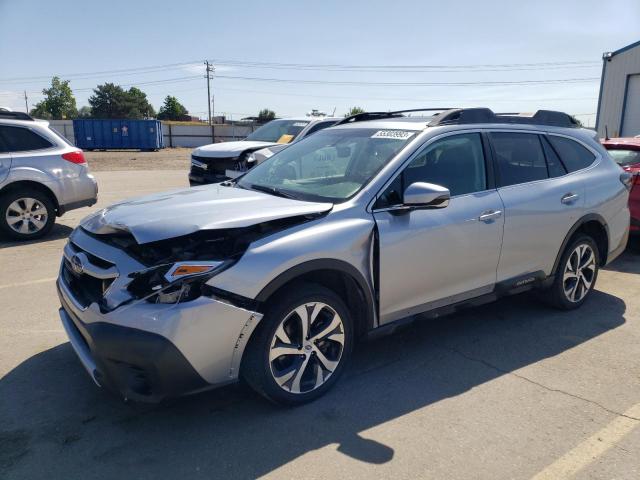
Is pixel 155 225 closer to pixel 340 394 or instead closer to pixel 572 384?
pixel 340 394

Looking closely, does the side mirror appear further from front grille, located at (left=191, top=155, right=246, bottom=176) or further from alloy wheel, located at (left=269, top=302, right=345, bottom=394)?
front grille, located at (left=191, top=155, right=246, bottom=176)

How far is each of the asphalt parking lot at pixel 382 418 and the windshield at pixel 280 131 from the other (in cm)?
661

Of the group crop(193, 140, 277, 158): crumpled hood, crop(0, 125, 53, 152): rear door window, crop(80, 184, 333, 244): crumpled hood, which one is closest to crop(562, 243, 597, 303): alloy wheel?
crop(80, 184, 333, 244): crumpled hood

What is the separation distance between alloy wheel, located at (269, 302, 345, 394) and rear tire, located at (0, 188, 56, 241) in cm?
614

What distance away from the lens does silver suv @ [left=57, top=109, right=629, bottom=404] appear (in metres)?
2.67

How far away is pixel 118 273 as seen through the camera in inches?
110

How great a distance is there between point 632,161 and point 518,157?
12.7 ft

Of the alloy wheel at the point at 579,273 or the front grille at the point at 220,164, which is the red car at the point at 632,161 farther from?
the front grille at the point at 220,164

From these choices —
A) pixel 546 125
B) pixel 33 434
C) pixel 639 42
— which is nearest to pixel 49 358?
pixel 33 434

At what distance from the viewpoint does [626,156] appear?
7.23 metres

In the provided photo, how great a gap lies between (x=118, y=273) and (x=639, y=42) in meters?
22.3

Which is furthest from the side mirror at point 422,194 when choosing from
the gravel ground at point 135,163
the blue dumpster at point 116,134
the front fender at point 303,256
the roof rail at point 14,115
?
the blue dumpster at point 116,134

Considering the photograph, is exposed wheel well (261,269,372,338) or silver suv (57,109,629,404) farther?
exposed wheel well (261,269,372,338)

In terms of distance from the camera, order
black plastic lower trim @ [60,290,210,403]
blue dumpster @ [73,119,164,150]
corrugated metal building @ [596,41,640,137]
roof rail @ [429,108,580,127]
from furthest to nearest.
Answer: blue dumpster @ [73,119,164,150] < corrugated metal building @ [596,41,640,137] < roof rail @ [429,108,580,127] < black plastic lower trim @ [60,290,210,403]
